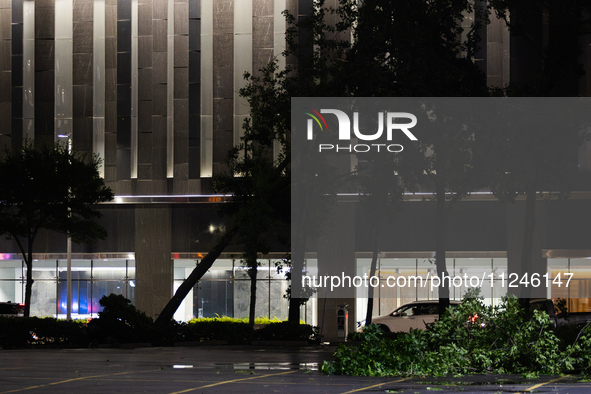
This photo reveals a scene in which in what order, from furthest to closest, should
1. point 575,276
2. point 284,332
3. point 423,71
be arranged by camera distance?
1. point 575,276
2. point 284,332
3. point 423,71

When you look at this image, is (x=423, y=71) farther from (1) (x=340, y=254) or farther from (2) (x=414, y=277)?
(2) (x=414, y=277)

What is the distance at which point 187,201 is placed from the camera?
3403 centimetres

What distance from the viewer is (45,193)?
25938 mm

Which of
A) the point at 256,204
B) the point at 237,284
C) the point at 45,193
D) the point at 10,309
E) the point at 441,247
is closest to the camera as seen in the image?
the point at 441,247

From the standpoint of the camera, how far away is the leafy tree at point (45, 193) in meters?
26.0


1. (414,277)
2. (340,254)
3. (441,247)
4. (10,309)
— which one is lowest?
(10,309)

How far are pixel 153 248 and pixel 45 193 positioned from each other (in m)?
9.18

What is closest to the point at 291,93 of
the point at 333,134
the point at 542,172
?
the point at 333,134

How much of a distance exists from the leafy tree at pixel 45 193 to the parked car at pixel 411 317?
37.7 ft

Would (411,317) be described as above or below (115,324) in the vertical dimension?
below

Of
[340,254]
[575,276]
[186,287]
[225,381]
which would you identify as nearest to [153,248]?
[340,254]

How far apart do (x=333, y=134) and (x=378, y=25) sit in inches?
156

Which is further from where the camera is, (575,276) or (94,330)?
(575,276)

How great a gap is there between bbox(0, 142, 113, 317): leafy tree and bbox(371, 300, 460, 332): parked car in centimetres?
1149
